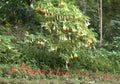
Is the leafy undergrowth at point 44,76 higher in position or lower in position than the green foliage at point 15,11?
lower

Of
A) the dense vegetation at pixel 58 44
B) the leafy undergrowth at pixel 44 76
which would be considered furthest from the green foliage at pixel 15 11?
the leafy undergrowth at pixel 44 76

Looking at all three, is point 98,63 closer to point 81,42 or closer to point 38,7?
point 81,42

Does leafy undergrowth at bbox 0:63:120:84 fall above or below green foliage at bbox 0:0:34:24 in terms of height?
below

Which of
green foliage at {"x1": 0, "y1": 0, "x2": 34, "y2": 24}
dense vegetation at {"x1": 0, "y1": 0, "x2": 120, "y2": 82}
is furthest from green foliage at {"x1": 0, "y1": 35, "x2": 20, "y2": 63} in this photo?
green foliage at {"x1": 0, "y1": 0, "x2": 34, "y2": 24}

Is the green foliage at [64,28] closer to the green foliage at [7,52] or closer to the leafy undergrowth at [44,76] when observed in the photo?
the leafy undergrowth at [44,76]

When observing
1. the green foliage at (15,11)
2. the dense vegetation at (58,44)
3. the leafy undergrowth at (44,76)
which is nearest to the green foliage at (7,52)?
the dense vegetation at (58,44)

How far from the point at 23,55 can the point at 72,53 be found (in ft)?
5.57

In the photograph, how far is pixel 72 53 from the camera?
11.1m

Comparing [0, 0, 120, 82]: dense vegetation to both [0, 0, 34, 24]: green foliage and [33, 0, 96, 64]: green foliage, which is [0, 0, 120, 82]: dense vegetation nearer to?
[33, 0, 96, 64]: green foliage

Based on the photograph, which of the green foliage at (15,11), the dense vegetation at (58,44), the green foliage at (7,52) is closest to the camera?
the green foliage at (7,52)

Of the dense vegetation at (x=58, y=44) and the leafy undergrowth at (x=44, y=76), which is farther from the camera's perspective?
the dense vegetation at (x=58, y=44)

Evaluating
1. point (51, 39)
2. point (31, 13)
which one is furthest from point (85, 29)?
point (31, 13)

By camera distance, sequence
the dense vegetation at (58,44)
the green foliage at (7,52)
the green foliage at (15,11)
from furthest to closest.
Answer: the green foliage at (15,11) → the dense vegetation at (58,44) → the green foliage at (7,52)

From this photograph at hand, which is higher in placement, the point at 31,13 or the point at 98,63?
the point at 31,13
